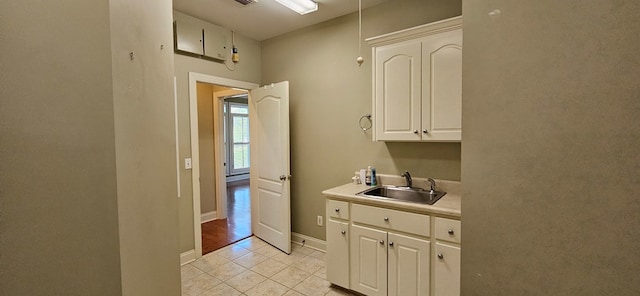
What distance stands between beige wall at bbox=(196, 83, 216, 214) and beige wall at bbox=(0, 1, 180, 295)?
3496mm

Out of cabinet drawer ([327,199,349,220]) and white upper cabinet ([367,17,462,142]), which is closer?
white upper cabinet ([367,17,462,142])

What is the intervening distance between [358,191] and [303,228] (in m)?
1.26

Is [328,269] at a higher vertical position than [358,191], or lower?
lower

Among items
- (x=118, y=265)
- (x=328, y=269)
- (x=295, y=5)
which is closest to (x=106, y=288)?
(x=118, y=265)

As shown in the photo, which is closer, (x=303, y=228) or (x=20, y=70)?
(x=20, y=70)

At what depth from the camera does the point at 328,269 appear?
7.65ft

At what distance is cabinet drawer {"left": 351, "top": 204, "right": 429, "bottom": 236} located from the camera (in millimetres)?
1851

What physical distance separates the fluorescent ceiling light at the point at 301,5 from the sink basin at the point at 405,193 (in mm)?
1854

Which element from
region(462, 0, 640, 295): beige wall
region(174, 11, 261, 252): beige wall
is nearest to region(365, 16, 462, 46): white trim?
A: region(462, 0, 640, 295): beige wall

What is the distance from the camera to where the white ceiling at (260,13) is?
259 cm

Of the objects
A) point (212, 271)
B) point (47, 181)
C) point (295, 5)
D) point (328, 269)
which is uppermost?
point (295, 5)

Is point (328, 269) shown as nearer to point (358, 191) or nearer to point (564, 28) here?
point (358, 191)

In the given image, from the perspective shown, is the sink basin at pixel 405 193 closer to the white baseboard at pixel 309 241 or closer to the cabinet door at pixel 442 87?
the cabinet door at pixel 442 87

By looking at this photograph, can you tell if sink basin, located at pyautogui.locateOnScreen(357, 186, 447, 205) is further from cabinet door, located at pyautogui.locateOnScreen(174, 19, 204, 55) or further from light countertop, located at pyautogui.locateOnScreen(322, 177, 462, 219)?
cabinet door, located at pyautogui.locateOnScreen(174, 19, 204, 55)
